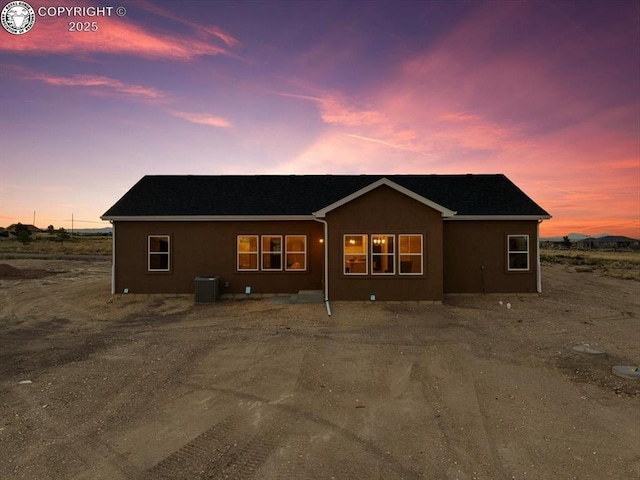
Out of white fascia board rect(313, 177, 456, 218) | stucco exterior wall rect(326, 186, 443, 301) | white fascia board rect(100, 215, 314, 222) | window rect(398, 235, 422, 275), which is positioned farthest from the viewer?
white fascia board rect(100, 215, 314, 222)

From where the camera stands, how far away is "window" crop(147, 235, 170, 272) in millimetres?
15102

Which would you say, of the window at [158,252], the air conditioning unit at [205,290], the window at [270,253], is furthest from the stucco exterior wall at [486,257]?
the window at [158,252]

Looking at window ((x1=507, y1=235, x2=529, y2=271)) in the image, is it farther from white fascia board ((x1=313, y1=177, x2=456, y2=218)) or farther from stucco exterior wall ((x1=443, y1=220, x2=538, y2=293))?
white fascia board ((x1=313, y1=177, x2=456, y2=218))

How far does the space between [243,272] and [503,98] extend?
16.7 meters

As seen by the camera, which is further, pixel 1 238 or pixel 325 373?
pixel 1 238

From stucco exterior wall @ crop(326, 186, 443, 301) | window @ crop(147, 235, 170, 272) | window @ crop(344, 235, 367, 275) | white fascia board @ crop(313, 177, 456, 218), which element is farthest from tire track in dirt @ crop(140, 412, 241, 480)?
window @ crop(147, 235, 170, 272)

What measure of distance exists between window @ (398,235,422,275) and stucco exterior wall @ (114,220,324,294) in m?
3.72

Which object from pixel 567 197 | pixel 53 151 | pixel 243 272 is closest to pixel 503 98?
pixel 243 272

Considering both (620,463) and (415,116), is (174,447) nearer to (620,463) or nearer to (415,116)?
(620,463)

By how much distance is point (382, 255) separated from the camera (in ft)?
44.1

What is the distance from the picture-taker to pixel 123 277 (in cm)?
1507

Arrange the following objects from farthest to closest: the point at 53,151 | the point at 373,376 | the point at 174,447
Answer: the point at 53,151, the point at 373,376, the point at 174,447

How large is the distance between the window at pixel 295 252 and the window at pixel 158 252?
5.56 metres

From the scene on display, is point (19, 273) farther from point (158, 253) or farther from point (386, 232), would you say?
point (386, 232)
